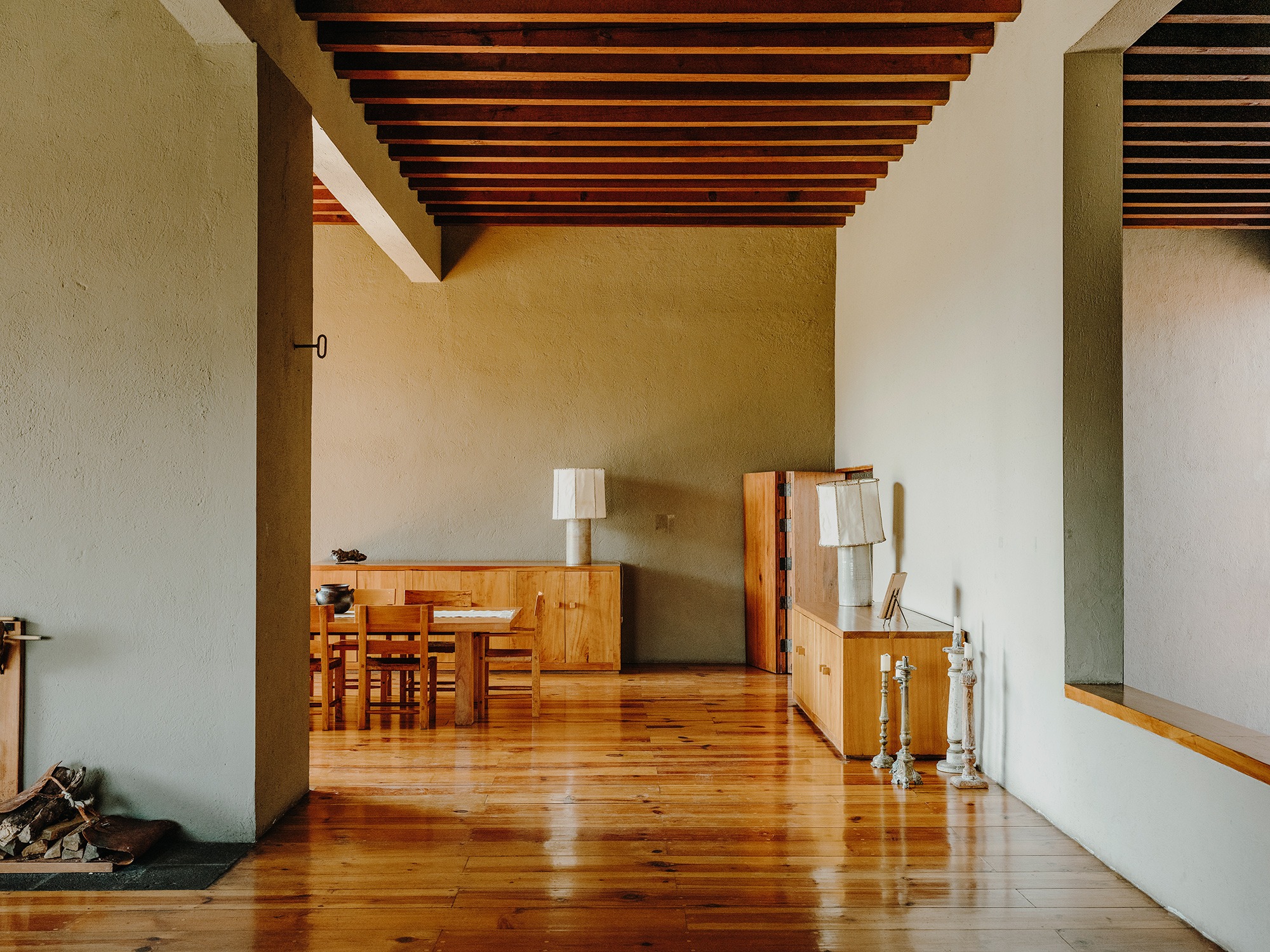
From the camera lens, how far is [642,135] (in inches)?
235

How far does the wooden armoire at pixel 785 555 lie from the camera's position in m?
7.47

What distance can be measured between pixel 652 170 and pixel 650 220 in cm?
144

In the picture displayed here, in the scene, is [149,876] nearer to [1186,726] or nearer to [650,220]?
[1186,726]

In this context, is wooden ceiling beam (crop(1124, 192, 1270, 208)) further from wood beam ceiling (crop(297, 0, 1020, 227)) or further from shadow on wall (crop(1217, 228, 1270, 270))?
wood beam ceiling (crop(297, 0, 1020, 227))

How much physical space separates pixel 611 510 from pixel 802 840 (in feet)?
15.6

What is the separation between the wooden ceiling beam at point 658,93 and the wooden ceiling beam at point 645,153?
79cm

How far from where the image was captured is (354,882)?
130 inches

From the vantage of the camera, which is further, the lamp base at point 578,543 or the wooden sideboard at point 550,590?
the lamp base at point 578,543

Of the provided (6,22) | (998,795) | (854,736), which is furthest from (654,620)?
(6,22)

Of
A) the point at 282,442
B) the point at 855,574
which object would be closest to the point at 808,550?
the point at 855,574

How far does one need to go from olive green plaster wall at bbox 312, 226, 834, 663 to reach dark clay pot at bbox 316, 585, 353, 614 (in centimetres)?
215

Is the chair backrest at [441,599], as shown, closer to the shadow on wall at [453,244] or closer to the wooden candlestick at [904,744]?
the wooden candlestick at [904,744]

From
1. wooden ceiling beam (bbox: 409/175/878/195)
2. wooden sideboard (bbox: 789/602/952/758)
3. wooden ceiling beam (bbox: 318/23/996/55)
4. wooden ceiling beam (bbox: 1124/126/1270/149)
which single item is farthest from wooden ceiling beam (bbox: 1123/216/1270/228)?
wooden sideboard (bbox: 789/602/952/758)

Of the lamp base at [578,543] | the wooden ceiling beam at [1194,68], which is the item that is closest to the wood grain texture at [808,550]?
the lamp base at [578,543]
